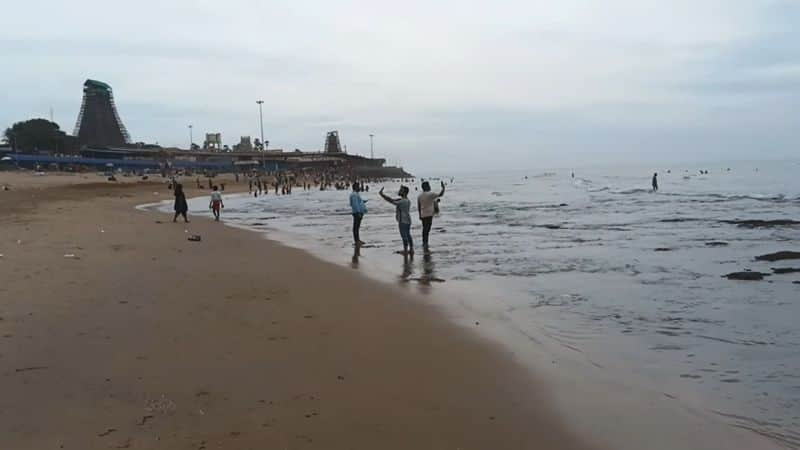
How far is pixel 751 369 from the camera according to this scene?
5496 mm

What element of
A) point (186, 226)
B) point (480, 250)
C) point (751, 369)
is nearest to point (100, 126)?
point (186, 226)

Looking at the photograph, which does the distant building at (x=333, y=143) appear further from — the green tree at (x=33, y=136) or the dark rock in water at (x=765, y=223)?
the dark rock in water at (x=765, y=223)

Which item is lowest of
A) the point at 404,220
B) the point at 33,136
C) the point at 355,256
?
the point at 355,256

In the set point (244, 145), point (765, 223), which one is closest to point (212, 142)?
point (244, 145)

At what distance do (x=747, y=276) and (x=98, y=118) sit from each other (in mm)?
148305

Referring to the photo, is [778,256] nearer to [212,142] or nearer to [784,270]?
[784,270]

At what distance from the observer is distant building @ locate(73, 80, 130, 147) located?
133875mm

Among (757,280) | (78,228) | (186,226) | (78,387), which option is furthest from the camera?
(186,226)

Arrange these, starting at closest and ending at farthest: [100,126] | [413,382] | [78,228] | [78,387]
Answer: [78,387] → [413,382] → [78,228] → [100,126]

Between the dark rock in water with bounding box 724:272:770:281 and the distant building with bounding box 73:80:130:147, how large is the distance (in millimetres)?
140427

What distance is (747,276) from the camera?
33.0 feet

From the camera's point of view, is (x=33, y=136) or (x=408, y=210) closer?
(x=408, y=210)

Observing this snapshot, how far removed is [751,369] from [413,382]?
3.09 meters

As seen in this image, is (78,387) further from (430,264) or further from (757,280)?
(757,280)
